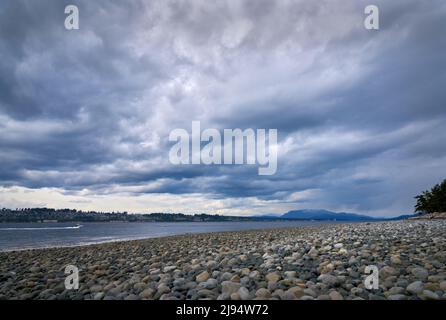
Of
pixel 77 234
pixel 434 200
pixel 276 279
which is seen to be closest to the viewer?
pixel 276 279

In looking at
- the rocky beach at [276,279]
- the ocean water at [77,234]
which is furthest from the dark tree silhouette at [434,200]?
the rocky beach at [276,279]

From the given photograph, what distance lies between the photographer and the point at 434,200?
4075 cm

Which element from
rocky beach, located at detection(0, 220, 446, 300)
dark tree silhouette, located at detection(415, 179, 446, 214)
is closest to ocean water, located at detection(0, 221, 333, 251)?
rocky beach, located at detection(0, 220, 446, 300)

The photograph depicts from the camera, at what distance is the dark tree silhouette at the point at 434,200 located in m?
39.4

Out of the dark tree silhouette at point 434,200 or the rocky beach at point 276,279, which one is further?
the dark tree silhouette at point 434,200

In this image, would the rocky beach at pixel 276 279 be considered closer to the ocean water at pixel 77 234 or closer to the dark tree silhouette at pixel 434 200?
the ocean water at pixel 77 234

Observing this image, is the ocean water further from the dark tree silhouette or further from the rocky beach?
the dark tree silhouette

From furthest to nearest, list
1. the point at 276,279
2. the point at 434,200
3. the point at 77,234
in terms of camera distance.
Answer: the point at 77,234, the point at 434,200, the point at 276,279

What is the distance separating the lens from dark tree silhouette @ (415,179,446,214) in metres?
39.4

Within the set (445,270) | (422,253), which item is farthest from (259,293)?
(422,253)

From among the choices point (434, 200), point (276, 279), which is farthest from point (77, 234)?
point (434, 200)

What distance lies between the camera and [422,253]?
7.27 meters

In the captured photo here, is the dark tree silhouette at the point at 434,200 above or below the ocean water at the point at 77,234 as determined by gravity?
above

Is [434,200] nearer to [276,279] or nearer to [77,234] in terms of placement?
[276,279]
